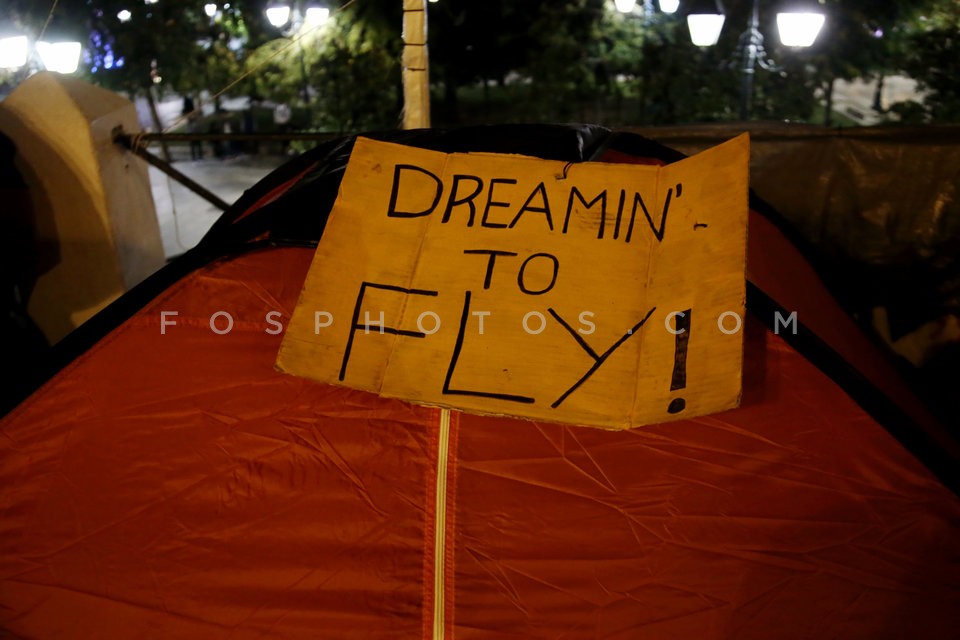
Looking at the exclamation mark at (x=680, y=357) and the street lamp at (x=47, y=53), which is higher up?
the street lamp at (x=47, y=53)

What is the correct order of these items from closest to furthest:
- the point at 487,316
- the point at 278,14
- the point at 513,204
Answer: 1. the point at 487,316
2. the point at 513,204
3. the point at 278,14

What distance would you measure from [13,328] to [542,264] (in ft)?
10.8

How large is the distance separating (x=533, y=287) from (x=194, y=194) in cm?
906

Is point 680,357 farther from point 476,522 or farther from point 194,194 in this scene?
point 194,194

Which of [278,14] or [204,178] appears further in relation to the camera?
[204,178]

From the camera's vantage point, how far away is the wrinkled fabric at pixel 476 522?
1878 millimetres

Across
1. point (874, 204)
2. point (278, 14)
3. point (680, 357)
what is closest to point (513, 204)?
point (680, 357)

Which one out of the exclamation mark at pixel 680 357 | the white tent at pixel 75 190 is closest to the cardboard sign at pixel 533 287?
the exclamation mark at pixel 680 357

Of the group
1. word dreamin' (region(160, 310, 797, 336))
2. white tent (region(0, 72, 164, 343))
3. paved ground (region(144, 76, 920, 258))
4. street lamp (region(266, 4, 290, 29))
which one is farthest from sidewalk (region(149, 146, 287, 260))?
word dreamin' (region(160, 310, 797, 336))

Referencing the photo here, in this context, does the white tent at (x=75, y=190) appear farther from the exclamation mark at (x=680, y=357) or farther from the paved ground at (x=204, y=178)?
the exclamation mark at (x=680, y=357)

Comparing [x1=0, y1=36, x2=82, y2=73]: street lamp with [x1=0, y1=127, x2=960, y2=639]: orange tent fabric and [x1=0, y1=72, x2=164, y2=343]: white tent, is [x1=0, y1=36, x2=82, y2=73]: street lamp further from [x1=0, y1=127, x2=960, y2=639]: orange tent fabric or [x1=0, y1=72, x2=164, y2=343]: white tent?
[x1=0, y1=127, x2=960, y2=639]: orange tent fabric

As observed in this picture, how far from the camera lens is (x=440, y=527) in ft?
6.48

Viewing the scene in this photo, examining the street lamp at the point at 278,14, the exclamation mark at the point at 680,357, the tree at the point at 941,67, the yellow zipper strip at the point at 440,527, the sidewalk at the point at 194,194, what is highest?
the street lamp at the point at 278,14

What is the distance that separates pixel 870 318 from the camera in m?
3.42
